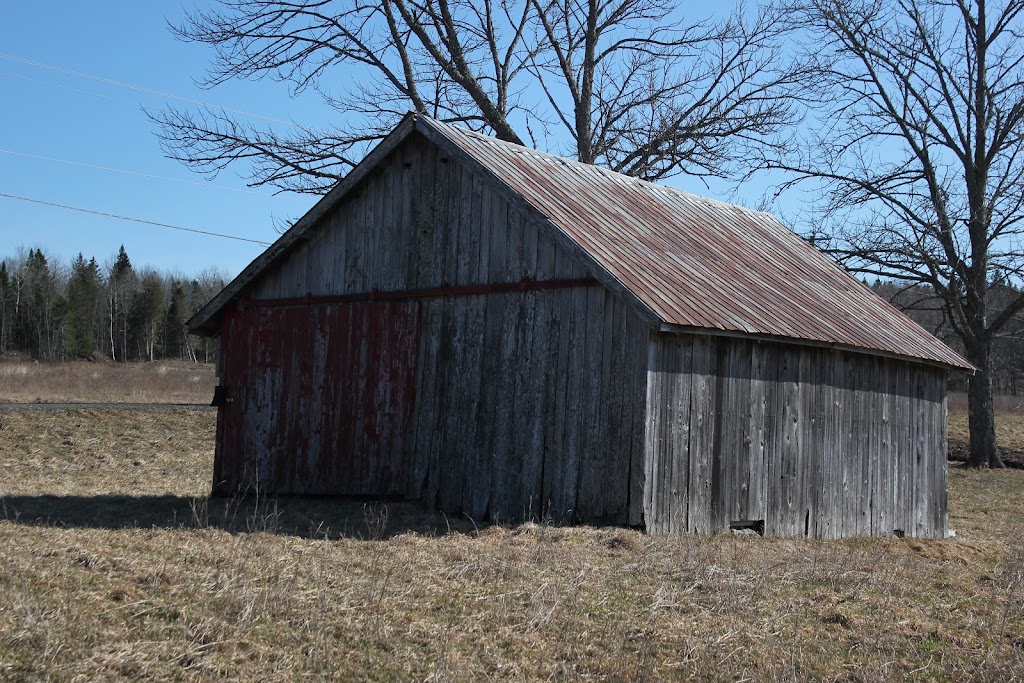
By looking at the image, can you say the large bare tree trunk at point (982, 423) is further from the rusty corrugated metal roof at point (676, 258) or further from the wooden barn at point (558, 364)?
the wooden barn at point (558, 364)

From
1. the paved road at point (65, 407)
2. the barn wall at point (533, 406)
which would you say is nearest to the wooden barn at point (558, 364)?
the barn wall at point (533, 406)

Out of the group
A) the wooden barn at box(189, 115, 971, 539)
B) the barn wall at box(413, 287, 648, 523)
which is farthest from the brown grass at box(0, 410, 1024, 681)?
the wooden barn at box(189, 115, 971, 539)

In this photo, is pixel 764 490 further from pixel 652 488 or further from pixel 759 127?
pixel 759 127

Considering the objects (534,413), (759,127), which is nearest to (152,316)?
(759,127)

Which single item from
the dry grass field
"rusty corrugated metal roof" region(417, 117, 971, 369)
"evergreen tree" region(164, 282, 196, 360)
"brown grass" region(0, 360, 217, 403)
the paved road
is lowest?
the dry grass field

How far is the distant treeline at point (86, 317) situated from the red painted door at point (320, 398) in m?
61.0

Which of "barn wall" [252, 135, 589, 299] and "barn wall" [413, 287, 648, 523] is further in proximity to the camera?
"barn wall" [252, 135, 589, 299]

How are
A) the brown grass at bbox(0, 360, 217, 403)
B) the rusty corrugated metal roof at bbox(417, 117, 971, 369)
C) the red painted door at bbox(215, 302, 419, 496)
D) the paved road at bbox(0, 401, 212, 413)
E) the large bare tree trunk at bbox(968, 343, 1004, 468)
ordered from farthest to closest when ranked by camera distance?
1. the brown grass at bbox(0, 360, 217, 403)
2. the large bare tree trunk at bbox(968, 343, 1004, 468)
3. the paved road at bbox(0, 401, 212, 413)
4. the red painted door at bbox(215, 302, 419, 496)
5. the rusty corrugated metal roof at bbox(417, 117, 971, 369)

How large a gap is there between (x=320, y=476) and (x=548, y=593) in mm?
6944

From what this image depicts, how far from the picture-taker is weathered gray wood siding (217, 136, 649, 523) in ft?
36.4

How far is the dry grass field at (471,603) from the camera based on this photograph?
6008 mm

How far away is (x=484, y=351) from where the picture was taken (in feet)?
40.2

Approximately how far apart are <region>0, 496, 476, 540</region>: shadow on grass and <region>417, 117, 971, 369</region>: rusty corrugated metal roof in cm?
341

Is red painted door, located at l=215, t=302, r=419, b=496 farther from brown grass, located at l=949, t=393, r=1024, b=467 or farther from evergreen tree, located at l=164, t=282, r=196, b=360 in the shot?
evergreen tree, located at l=164, t=282, r=196, b=360
